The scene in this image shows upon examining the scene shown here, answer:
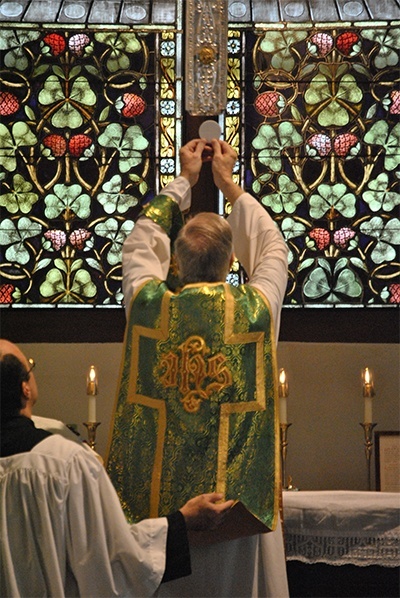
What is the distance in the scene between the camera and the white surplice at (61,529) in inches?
120

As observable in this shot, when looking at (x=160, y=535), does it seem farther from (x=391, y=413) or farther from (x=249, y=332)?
(x=391, y=413)

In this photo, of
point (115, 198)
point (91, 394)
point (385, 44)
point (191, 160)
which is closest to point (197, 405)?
point (191, 160)

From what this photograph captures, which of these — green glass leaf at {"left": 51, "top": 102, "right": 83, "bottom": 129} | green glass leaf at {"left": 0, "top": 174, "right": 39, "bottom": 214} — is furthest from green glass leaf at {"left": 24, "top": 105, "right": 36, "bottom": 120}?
green glass leaf at {"left": 0, "top": 174, "right": 39, "bottom": 214}

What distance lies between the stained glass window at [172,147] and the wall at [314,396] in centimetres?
45

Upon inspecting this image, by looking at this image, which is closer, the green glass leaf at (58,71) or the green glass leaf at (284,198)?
the green glass leaf at (284,198)

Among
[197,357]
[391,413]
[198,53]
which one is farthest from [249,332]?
[391,413]

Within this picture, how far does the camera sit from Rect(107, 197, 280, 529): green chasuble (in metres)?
3.79

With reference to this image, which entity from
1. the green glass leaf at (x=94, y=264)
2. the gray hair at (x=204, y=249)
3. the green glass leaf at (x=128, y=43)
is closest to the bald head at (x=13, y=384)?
the gray hair at (x=204, y=249)

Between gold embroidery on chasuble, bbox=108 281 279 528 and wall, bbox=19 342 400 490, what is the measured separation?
294 centimetres

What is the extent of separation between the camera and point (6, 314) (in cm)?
721

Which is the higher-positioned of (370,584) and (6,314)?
(6,314)

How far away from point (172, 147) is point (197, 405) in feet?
12.9

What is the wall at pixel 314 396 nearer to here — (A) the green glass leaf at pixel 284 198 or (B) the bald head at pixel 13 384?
(A) the green glass leaf at pixel 284 198

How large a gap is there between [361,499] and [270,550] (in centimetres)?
76
